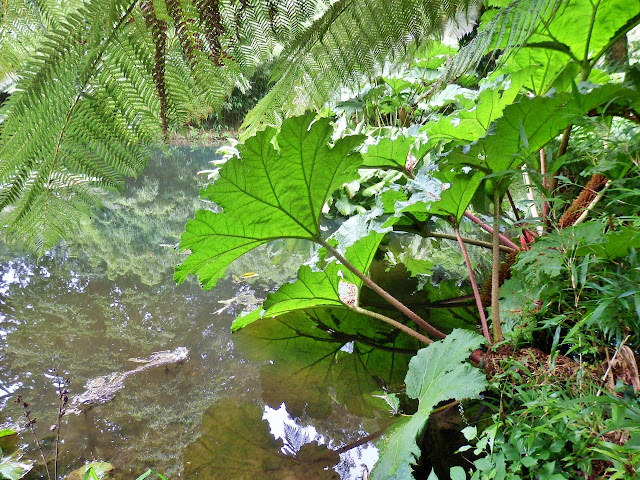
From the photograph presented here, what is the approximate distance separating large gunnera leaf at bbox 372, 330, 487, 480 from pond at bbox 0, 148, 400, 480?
0.16m

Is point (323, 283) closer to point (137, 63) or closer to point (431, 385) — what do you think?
point (431, 385)

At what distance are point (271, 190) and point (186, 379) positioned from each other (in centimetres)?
66

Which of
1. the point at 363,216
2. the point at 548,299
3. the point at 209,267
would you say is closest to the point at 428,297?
the point at 363,216

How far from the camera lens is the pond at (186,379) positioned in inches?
37.9

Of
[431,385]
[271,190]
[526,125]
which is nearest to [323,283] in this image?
[271,190]

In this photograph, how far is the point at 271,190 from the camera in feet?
3.46

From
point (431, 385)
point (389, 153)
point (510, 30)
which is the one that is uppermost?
point (510, 30)

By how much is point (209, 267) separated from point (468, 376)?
765 mm

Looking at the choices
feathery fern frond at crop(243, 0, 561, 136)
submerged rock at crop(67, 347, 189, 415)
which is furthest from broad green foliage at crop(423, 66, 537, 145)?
submerged rock at crop(67, 347, 189, 415)

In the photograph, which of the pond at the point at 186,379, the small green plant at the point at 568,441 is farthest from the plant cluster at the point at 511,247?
the pond at the point at 186,379

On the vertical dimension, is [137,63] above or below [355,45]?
above

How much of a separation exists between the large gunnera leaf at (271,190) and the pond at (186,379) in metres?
0.36

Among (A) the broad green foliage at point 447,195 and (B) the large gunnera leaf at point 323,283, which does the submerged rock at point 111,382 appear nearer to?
(B) the large gunnera leaf at point 323,283

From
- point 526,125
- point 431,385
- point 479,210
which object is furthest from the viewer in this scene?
point 479,210
